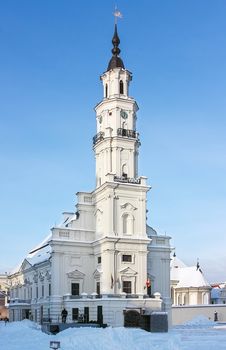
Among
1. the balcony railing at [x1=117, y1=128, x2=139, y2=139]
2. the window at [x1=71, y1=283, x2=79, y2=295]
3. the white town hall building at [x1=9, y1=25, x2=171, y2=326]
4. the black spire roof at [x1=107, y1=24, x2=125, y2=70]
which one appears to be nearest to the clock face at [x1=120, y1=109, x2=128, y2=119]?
the white town hall building at [x1=9, y1=25, x2=171, y2=326]

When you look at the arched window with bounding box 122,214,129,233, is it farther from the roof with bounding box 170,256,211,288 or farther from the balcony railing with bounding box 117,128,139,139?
the roof with bounding box 170,256,211,288

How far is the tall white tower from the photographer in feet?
178

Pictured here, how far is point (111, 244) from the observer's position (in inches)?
2124

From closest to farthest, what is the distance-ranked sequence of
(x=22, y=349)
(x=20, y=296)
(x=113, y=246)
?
(x=22, y=349) → (x=113, y=246) → (x=20, y=296)

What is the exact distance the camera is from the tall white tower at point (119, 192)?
178 ft

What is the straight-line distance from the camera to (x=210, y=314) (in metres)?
69.2

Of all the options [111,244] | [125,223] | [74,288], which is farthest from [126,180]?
[74,288]

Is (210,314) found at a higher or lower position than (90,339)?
lower

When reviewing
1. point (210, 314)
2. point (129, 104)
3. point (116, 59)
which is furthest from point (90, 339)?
point (210, 314)

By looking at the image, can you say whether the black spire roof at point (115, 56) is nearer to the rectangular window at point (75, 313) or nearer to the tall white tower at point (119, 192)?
the tall white tower at point (119, 192)

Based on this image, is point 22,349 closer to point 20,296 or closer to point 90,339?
point 90,339

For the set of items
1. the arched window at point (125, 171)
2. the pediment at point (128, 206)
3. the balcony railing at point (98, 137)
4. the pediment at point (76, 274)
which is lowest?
the pediment at point (76, 274)

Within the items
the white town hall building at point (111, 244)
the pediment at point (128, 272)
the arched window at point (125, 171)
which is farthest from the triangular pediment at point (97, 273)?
the arched window at point (125, 171)

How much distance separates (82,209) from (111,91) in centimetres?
1388
